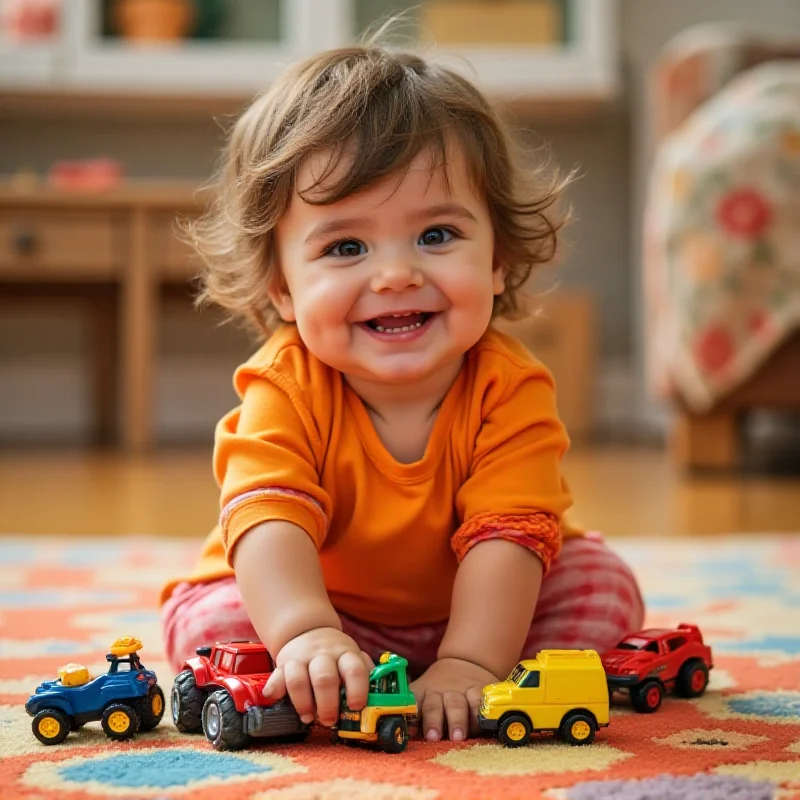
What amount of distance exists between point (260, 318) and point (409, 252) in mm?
216

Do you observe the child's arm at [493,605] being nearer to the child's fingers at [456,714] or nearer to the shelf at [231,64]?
the child's fingers at [456,714]

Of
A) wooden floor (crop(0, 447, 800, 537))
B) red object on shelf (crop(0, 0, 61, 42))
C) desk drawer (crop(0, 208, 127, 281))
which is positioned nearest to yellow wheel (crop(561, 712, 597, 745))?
wooden floor (crop(0, 447, 800, 537))

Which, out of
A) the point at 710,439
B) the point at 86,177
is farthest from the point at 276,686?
the point at 86,177

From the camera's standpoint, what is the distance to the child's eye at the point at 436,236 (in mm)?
823

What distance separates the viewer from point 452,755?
26.3 inches

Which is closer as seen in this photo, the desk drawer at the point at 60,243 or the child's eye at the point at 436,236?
the child's eye at the point at 436,236

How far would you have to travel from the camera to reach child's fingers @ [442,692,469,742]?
27.9 inches

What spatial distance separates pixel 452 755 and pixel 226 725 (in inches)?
4.7

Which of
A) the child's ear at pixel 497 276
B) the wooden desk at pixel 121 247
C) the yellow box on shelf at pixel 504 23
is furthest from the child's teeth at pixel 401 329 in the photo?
the yellow box on shelf at pixel 504 23

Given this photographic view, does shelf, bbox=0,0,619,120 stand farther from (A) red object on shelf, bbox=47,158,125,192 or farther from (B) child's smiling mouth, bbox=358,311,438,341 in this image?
(B) child's smiling mouth, bbox=358,311,438,341

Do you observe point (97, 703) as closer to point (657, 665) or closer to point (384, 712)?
point (384, 712)

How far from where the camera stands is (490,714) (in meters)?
0.69

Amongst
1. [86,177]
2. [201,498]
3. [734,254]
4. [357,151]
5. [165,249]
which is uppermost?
[86,177]

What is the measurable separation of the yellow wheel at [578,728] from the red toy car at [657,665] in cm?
10
